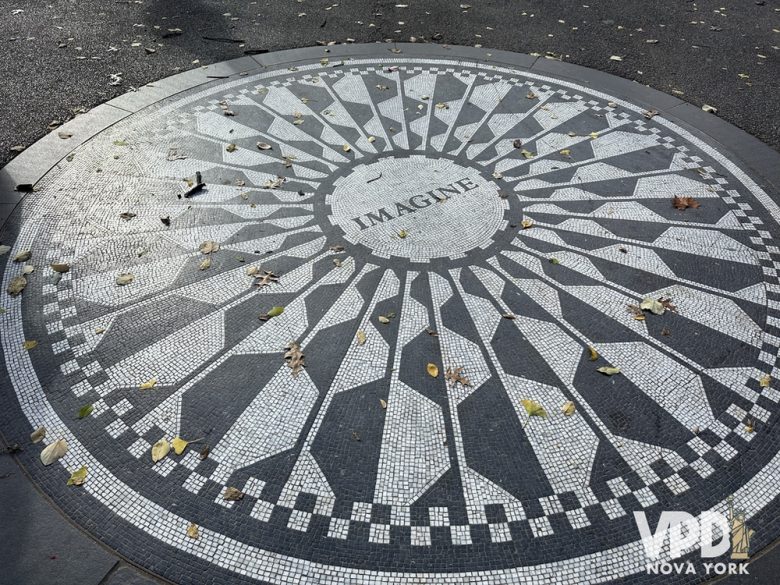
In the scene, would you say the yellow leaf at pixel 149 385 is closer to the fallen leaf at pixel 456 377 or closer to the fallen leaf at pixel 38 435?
the fallen leaf at pixel 38 435

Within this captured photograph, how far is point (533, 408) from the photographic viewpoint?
181 inches

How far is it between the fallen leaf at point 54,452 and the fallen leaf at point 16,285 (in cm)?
205

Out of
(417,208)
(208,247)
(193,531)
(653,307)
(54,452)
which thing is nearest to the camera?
(193,531)

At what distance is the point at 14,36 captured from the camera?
10281mm

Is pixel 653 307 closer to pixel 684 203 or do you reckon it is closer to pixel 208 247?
pixel 684 203

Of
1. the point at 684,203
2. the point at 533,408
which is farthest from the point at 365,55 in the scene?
the point at 533,408

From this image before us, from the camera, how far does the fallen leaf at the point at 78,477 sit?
4.18 m

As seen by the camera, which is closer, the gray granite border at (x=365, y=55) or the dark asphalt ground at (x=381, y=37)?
the gray granite border at (x=365, y=55)

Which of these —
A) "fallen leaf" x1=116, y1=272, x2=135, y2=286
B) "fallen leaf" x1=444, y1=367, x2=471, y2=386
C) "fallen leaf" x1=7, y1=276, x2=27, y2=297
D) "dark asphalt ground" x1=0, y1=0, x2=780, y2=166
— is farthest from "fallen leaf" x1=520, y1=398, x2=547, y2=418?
"dark asphalt ground" x1=0, y1=0, x2=780, y2=166

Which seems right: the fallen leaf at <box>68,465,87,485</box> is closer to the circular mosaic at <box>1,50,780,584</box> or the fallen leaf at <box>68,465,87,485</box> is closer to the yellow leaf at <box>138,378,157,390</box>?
the circular mosaic at <box>1,50,780,584</box>

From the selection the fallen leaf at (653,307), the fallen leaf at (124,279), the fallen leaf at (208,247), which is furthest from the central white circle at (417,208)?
the fallen leaf at (124,279)

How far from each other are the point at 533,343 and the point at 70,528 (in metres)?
4.09

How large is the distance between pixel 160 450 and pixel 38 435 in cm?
106

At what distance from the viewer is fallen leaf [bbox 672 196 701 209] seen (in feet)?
22.1
